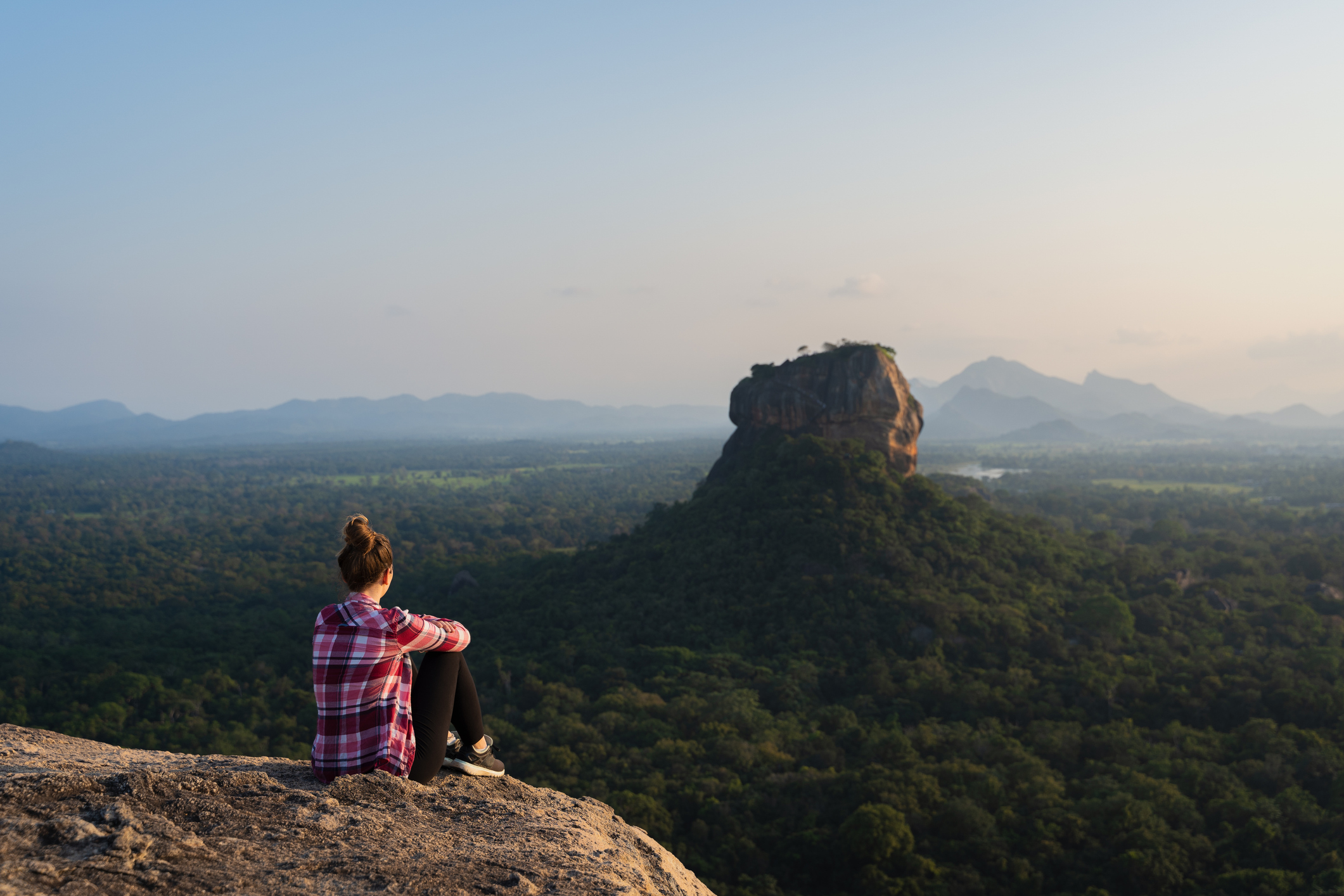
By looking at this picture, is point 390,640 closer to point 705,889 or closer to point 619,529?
point 705,889

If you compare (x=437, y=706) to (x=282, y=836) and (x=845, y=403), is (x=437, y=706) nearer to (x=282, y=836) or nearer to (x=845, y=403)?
(x=282, y=836)

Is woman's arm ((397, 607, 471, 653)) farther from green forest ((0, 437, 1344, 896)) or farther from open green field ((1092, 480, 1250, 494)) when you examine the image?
open green field ((1092, 480, 1250, 494))

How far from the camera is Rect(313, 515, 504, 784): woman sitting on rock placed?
4172 millimetres

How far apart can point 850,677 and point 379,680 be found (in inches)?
978

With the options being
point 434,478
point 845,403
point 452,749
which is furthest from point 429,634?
point 434,478

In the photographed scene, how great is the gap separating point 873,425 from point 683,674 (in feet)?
61.6

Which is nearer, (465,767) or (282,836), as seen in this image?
(282,836)

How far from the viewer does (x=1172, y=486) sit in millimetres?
99562

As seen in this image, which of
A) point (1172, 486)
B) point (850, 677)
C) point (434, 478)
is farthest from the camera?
point (434, 478)

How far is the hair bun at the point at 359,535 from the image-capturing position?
4160 millimetres

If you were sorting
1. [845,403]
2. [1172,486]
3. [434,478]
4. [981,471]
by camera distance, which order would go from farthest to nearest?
[981,471] → [434,478] → [1172,486] → [845,403]

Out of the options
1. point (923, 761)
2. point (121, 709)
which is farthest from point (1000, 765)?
point (121, 709)

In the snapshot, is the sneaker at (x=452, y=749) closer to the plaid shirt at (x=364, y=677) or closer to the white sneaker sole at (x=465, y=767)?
the white sneaker sole at (x=465, y=767)

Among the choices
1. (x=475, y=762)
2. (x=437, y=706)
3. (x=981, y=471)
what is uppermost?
(x=437, y=706)
